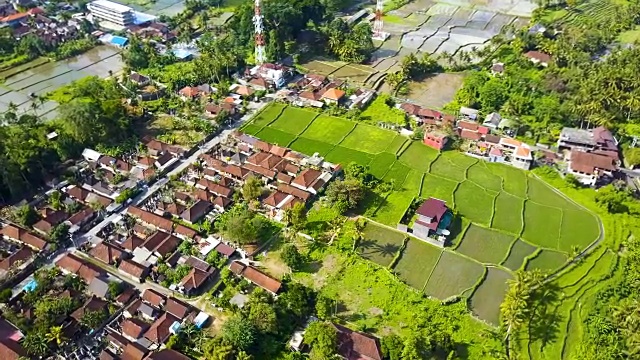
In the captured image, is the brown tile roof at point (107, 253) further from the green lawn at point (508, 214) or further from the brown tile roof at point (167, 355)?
the green lawn at point (508, 214)

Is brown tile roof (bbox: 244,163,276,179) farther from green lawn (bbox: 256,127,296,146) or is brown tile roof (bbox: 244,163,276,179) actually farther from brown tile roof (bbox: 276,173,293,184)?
green lawn (bbox: 256,127,296,146)

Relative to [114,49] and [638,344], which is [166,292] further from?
[114,49]

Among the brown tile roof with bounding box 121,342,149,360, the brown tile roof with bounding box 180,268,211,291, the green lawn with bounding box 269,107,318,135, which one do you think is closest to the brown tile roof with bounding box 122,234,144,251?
the brown tile roof with bounding box 180,268,211,291

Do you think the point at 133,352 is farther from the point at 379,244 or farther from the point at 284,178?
the point at 284,178

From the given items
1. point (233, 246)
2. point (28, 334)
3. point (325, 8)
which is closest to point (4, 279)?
point (28, 334)

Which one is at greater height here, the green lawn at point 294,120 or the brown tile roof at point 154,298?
the brown tile roof at point 154,298

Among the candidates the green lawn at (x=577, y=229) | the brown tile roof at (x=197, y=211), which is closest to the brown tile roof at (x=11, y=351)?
the brown tile roof at (x=197, y=211)
